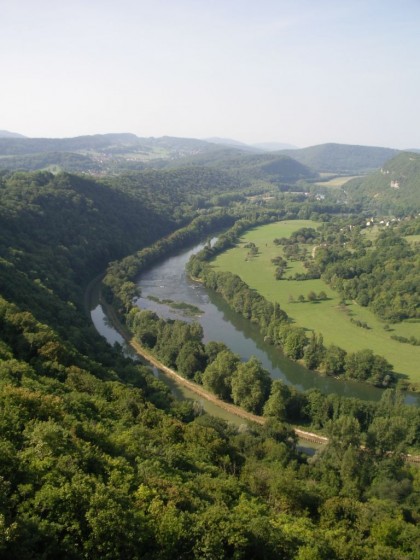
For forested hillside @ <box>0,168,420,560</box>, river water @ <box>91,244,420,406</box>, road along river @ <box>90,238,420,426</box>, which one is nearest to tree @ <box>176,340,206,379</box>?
road along river @ <box>90,238,420,426</box>

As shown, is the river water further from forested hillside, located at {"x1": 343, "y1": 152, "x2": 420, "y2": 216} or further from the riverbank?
forested hillside, located at {"x1": 343, "y1": 152, "x2": 420, "y2": 216}

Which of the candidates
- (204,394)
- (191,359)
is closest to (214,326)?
(191,359)

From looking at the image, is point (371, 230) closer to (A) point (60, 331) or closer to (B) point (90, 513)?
(A) point (60, 331)

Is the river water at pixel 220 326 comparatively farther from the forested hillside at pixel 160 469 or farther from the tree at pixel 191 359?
the tree at pixel 191 359

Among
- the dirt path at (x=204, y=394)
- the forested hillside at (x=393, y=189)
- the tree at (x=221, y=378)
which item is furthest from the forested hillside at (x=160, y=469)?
the forested hillside at (x=393, y=189)

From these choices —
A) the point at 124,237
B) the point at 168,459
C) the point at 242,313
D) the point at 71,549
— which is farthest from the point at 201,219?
the point at 71,549

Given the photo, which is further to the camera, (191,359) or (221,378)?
(191,359)

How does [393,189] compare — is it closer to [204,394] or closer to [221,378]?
[221,378]
